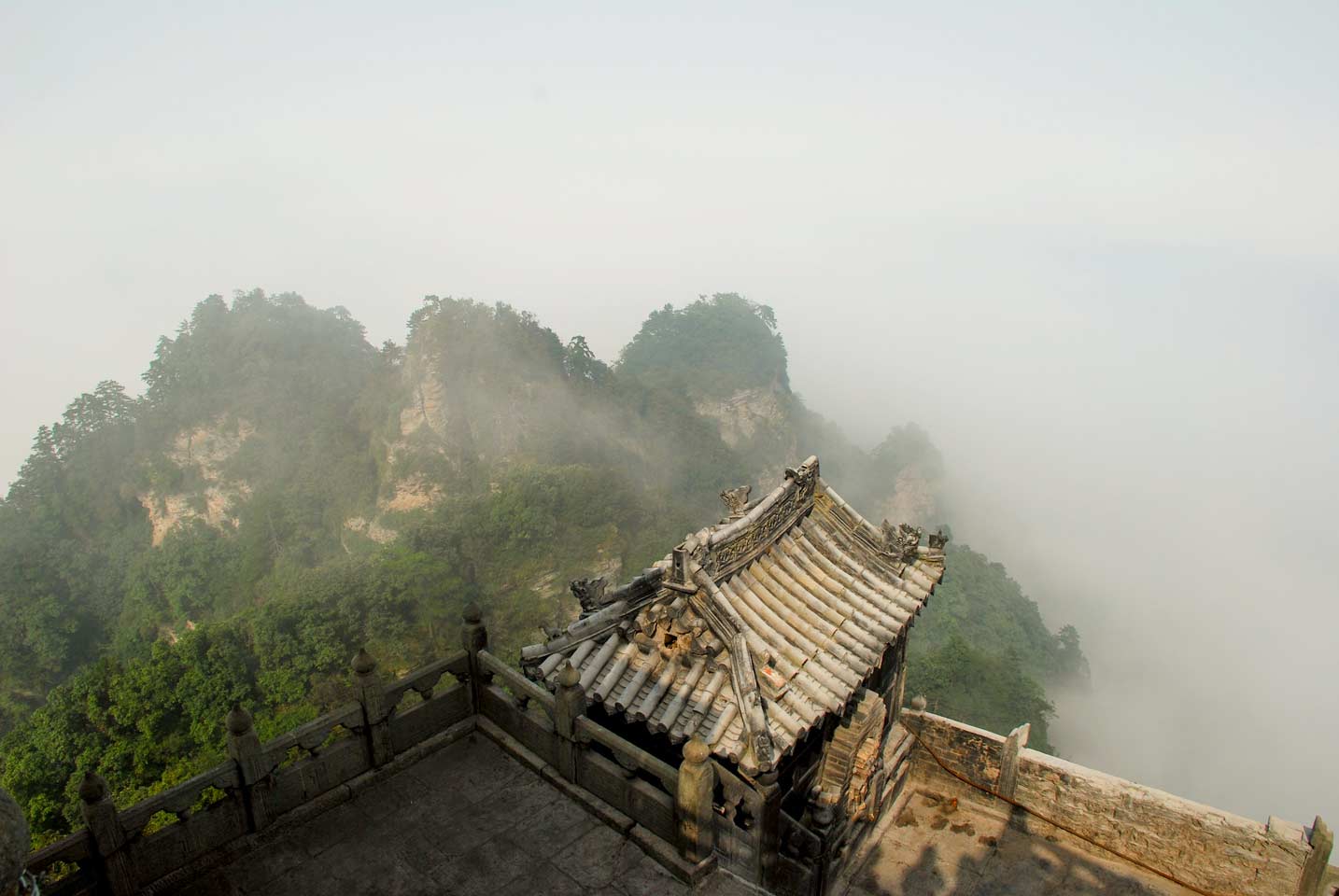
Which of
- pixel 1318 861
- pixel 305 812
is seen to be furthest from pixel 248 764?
pixel 1318 861

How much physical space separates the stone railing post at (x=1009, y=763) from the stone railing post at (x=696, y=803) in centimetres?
839

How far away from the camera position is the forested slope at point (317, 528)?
127ft

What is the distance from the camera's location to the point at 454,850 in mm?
8828

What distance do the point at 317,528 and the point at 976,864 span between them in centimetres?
6351

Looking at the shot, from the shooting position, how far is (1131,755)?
258ft

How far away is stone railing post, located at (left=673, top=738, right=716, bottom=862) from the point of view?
8.22m

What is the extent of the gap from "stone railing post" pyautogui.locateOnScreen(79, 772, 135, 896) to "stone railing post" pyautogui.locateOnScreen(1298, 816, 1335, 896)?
15.2 m

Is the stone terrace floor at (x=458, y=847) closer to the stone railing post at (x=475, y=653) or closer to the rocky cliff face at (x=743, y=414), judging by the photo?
the stone railing post at (x=475, y=653)

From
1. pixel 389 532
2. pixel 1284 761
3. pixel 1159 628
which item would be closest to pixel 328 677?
pixel 389 532

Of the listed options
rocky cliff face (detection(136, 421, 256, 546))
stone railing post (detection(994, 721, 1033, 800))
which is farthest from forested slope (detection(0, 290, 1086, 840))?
stone railing post (detection(994, 721, 1033, 800))

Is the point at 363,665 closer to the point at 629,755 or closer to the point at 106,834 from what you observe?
the point at 106,834

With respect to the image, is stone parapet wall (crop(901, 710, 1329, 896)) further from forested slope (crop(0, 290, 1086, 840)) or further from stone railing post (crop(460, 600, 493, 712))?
forested slope (crop(0, 290, 1086, 840))

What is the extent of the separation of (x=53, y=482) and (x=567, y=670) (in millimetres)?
87456

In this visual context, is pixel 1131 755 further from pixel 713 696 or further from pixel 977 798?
pixel 713 696
